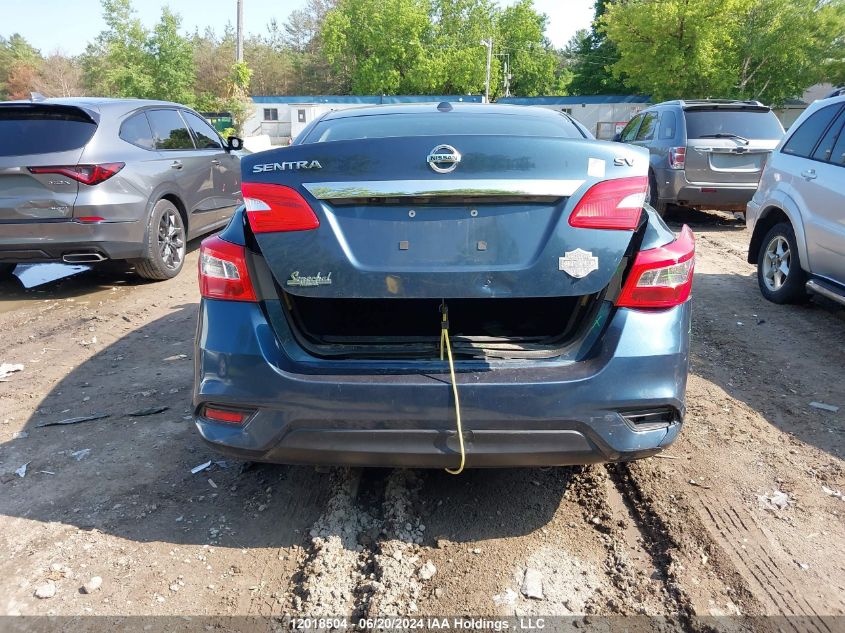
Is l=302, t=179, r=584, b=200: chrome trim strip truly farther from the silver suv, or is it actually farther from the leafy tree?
the leafy tree

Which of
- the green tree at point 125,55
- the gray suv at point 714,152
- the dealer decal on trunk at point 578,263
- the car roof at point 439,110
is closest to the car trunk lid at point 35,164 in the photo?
the car roof at point 439,110

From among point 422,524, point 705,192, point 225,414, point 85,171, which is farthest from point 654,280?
point 705,192

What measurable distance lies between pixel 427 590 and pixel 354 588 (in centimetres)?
27

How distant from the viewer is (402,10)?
59594 millimetres

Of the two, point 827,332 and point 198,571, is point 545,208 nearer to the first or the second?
point 198,571

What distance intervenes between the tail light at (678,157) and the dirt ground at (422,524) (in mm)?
5714

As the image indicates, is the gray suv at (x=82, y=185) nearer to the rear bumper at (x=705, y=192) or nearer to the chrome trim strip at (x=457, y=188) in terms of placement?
the chrome trim strip at (x=457, y=188)

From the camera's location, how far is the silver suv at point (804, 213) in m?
4.92

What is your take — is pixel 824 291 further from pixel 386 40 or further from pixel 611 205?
pixel 386 40

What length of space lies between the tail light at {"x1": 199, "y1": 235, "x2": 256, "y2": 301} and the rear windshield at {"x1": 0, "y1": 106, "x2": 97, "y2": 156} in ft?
13.9

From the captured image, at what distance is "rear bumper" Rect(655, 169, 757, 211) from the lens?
9.13m

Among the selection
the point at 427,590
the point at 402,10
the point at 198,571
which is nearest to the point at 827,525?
the point at 427,590

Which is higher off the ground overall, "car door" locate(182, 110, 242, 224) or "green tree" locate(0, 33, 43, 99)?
"green tree" locate(0, 33, 43, 99)

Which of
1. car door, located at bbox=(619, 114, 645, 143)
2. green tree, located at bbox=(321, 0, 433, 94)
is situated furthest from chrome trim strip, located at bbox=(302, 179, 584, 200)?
green tree, located at bbox=(321, 0, 433, 94)
